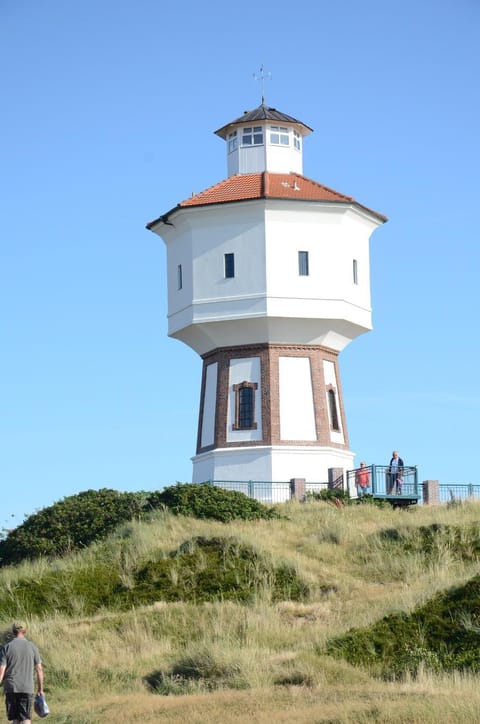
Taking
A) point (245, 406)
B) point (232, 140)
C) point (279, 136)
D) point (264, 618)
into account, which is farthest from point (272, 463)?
point (264, 618)

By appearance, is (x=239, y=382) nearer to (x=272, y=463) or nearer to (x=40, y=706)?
(x=272, y=463)

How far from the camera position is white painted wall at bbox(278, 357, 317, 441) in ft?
153

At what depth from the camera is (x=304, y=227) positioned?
155 feet

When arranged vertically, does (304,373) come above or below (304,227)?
below

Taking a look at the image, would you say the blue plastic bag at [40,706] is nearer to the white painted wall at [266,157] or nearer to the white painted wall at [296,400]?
the white painted wall at [296,400]

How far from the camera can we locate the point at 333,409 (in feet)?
158

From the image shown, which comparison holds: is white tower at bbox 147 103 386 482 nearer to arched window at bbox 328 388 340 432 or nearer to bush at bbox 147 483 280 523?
arched window at bbox 328 388 340 432

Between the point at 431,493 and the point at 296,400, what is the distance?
5819 millimetres

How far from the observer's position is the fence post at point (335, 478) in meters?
45.1

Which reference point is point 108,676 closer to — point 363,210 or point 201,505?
point 201,505

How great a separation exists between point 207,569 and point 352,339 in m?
19.6

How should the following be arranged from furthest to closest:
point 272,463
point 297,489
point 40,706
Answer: point 272,463, point 297,489, point 40,706

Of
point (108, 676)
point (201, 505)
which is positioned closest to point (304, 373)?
point (201, 505)

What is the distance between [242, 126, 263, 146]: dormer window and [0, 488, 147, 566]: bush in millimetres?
16060
